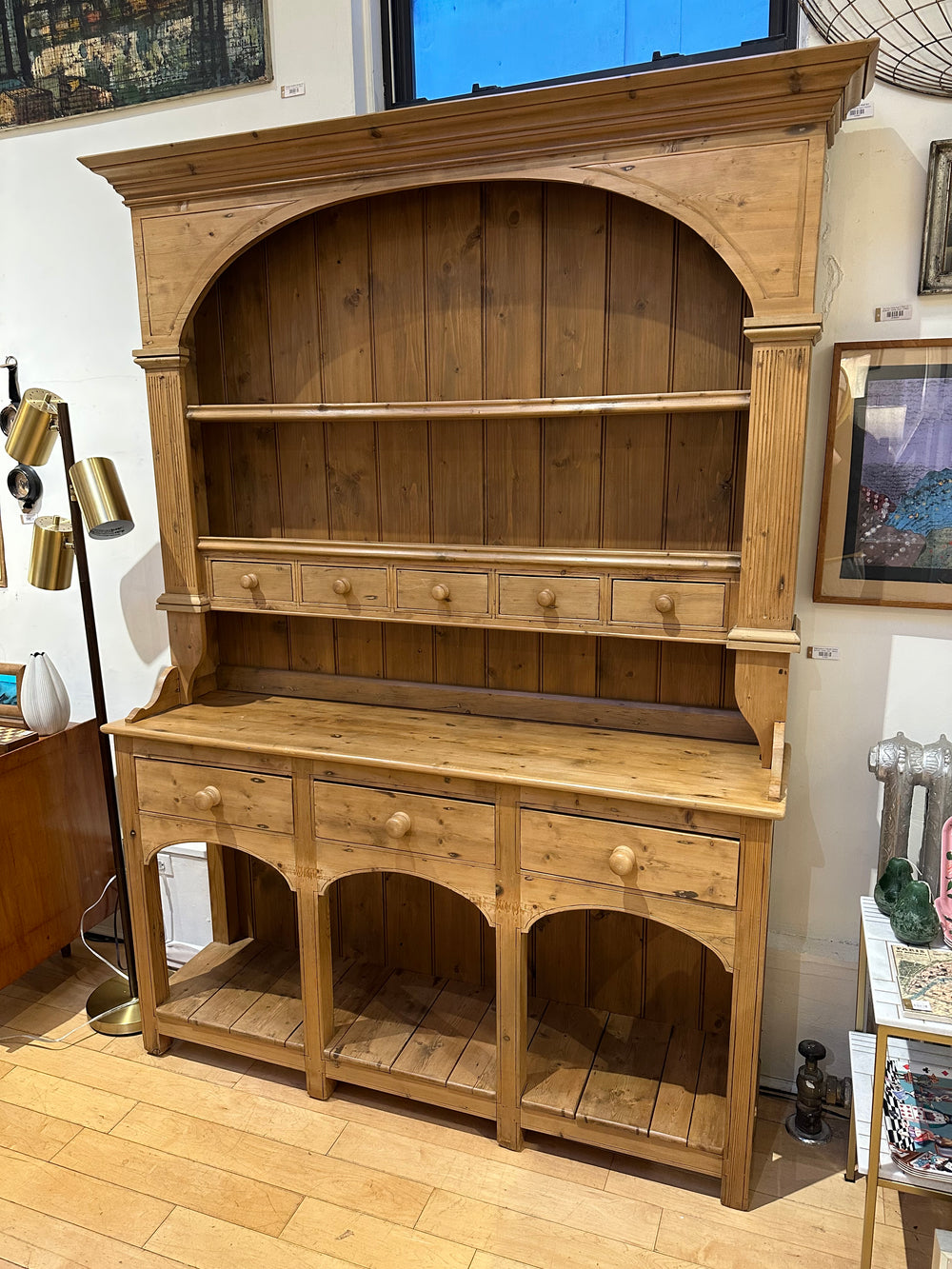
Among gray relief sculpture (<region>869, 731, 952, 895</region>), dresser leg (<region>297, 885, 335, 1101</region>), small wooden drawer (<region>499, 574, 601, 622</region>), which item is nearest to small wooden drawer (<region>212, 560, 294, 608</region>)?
small wooden drawer (<region>499, 574, 601, 622</region>)

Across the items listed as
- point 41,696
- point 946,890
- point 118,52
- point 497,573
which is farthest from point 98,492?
point 946,890

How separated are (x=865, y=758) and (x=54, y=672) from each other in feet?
7.38

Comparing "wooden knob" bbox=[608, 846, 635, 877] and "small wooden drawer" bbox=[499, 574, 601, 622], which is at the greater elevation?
"small wooden drawer" bbox=[499, 574, 601, 622]

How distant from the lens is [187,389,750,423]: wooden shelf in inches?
72.8

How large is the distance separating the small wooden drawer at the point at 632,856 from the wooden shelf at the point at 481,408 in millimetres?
870

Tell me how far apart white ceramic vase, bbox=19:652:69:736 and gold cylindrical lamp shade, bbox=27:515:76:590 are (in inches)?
12.6

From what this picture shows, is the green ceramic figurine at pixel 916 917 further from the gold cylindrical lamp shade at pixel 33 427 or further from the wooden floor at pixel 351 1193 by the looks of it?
the gold cylindrical lamp shade at pixel 33 427

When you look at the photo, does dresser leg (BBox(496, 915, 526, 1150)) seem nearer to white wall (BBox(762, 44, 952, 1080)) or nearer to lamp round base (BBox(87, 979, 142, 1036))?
white wall (BBox(762, 44, 952, 1080))

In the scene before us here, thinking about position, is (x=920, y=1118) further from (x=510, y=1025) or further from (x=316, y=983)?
(x=316, y=983)

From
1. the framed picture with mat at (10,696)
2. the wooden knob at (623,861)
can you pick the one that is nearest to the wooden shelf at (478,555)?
the wooden knob at (623,861)

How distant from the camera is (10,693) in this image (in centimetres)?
279

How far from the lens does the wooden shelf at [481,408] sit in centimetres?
185

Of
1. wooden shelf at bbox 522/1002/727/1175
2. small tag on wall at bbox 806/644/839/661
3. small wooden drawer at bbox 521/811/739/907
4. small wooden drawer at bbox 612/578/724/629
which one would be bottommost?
wooden shelf at bbox 522/1002/727/1175

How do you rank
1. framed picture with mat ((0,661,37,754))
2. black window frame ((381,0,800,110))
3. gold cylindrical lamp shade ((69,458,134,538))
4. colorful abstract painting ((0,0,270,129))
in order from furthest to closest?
framed picture with mat ((0,661,37,754)) → colorful abstract painting ((0,0,270,129)) → gold cylindrical lamp shade ((69,458,134,538)) → black window frame ((381,0,800,110))
